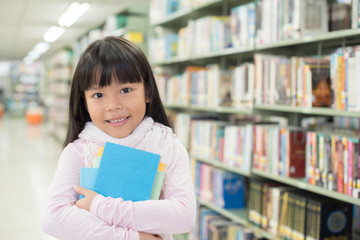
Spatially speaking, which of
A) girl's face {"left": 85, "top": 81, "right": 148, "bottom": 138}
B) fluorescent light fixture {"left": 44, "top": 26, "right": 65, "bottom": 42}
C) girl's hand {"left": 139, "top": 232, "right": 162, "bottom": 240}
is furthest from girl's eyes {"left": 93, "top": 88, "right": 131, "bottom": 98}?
fluorescent light fixture {"left": 44, "top": 26, "right": 65, "bottom": 42}

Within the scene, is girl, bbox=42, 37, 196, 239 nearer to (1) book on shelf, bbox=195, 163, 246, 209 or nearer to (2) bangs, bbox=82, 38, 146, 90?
(2) bangs, bbox=82, 38, 146, 90

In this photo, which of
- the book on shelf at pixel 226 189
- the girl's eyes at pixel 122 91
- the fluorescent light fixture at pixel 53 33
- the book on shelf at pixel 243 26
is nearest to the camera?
the girl's eyes at pixel 122 91

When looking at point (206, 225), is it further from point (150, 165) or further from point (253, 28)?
point (150, 165)

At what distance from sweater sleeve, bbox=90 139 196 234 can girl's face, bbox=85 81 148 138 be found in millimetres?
213

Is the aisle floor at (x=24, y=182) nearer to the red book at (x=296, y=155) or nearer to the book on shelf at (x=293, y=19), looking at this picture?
the red book at (x=296, y=155)

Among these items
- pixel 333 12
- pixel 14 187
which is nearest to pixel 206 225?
pixel 333 12

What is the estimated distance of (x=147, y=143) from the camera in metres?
1.14

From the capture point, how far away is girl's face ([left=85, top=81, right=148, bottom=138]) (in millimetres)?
1077

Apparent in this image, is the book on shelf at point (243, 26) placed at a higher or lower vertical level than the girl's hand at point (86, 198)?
higher

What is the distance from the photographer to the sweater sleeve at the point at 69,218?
0.98 m

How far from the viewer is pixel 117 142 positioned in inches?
44.5

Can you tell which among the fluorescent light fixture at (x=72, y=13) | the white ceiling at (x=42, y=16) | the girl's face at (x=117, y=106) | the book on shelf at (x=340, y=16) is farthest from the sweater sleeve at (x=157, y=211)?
the fluorescent light fixture at (x=72, y=13)

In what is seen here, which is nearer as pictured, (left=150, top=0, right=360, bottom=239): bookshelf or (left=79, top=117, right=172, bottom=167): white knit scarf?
(left=79, top=117, right=172, bottom=167): white knit scarf

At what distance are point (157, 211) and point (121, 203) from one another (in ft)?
0.33
